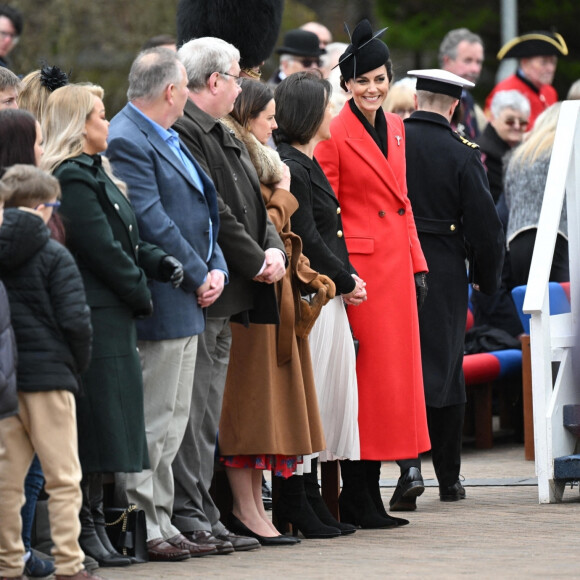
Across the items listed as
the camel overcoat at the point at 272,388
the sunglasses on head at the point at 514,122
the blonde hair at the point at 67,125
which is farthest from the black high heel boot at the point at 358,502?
the sunglasses on head at the point at 514,122

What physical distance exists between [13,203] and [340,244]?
7.68 ft

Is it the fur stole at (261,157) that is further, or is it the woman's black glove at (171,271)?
the fur stole at (261,157)

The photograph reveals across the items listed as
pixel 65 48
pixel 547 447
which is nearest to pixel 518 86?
pixel 547 447

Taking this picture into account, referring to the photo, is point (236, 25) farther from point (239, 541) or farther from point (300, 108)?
point (239, 541)

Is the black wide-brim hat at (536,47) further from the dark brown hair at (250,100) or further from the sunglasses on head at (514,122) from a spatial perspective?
the dark brown hair at (250,100)

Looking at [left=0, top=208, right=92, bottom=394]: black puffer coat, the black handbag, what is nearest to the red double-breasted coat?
the black handbag

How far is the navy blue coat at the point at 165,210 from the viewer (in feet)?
21.3

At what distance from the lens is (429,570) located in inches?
248

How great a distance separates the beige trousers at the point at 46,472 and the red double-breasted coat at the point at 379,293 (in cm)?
249

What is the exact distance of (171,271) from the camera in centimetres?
632

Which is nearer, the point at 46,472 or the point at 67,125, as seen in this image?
the point at 46,472

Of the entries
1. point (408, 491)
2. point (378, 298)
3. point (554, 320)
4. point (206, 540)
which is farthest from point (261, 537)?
point (554, 320)

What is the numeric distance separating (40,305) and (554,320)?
3.80 m

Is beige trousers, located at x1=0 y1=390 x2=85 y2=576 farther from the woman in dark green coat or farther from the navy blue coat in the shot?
the navy blue coat
